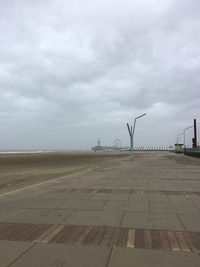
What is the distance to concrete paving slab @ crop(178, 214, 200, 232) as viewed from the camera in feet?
25.1

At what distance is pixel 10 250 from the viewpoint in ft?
19.4

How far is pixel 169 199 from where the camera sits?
470 inches

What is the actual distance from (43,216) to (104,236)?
2418mm

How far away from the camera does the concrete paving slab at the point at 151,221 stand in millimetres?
7777

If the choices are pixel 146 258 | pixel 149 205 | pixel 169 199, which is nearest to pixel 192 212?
pixel 149 205

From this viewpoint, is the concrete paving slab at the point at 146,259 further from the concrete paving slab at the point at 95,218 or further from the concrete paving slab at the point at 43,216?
the concrete paving slab at the point at 43,216

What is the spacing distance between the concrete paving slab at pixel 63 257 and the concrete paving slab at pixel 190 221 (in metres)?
2.45

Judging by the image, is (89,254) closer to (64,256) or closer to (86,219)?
(64,256)

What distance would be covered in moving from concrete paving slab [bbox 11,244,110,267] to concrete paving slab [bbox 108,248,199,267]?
17 centimetres

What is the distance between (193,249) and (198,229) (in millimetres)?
1583

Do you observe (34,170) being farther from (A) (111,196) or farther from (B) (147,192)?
(A) (111,196)

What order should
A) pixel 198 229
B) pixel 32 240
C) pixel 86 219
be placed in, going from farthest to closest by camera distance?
pixel 86 219 → pixel 198 229 → pixel 32 240

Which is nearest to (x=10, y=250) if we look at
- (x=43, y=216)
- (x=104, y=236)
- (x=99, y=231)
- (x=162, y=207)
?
(x=104, y=236)

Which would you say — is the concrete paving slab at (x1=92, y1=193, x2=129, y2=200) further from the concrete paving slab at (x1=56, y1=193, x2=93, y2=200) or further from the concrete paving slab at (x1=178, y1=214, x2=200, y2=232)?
the concrete paving slab at (x1=178, y1=214, x2=200, y2=232)
